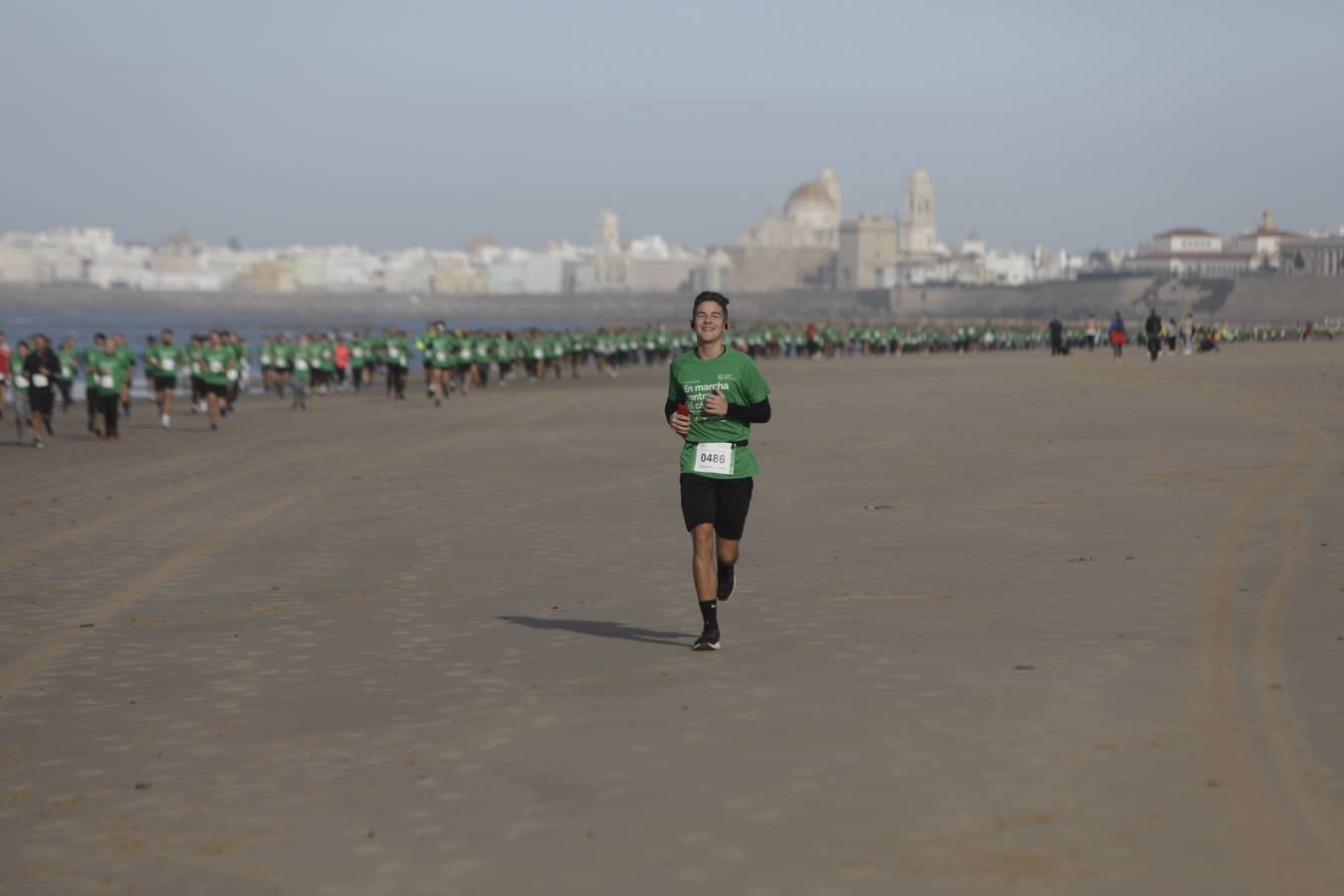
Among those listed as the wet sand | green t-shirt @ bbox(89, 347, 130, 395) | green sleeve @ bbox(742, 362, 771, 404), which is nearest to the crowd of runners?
green t-shirt @ bbox(89, 347, 130, 395)

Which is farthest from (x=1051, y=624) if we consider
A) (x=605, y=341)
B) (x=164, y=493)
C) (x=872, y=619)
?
(x=605, y=341)

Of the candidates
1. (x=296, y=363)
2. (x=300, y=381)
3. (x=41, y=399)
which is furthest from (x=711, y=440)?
(x=300, y=381)

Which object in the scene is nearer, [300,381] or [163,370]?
[163,370]

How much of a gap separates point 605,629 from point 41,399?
49.1 feet

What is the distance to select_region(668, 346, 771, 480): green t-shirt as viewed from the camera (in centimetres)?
728

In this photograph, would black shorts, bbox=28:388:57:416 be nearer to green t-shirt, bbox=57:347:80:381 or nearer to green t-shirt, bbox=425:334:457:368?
green t-shirt, bbox=425:334:457:368

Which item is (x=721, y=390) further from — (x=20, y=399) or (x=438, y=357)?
(x=438, y=357)

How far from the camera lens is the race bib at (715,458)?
725 centimetres

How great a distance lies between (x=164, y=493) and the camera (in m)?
14.5

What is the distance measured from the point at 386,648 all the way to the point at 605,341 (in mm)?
39840

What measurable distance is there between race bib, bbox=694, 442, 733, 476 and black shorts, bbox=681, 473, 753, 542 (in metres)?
0.06

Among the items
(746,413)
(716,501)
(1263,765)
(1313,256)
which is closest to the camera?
(1263,765)

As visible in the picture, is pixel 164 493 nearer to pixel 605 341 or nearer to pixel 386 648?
pixel 386 648

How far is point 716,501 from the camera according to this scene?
7.36 m
